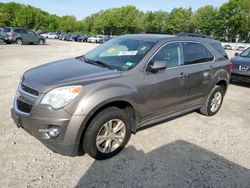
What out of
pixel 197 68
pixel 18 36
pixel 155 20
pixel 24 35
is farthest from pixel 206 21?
pixel 197 68

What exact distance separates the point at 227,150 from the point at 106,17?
86.9 m

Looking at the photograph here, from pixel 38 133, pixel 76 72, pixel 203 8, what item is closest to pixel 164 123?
pixel 76 72

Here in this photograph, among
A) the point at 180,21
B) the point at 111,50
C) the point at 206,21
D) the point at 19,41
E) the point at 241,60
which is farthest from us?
the point at 180,21

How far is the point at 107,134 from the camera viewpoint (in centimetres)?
367

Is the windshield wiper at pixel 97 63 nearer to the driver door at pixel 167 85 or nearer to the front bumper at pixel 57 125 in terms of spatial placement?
the driver door at pixel 167 85

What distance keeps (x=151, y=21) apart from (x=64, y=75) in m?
84.4

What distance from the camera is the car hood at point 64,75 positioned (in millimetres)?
3365

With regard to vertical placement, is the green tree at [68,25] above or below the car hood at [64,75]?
above

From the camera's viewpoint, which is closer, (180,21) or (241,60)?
(241,60)

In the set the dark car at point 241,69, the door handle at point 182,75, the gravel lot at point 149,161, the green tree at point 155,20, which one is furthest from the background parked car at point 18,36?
the green tree at point 155,20

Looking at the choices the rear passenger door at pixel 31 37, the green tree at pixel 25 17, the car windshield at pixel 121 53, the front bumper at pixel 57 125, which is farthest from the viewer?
the green tree at pixel 25 17

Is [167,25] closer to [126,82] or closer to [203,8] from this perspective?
[203,8]

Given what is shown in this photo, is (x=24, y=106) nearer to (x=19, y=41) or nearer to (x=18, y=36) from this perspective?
(x=18, y=36)

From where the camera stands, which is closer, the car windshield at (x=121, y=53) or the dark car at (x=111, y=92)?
the dark car at (x=111, y=92)
